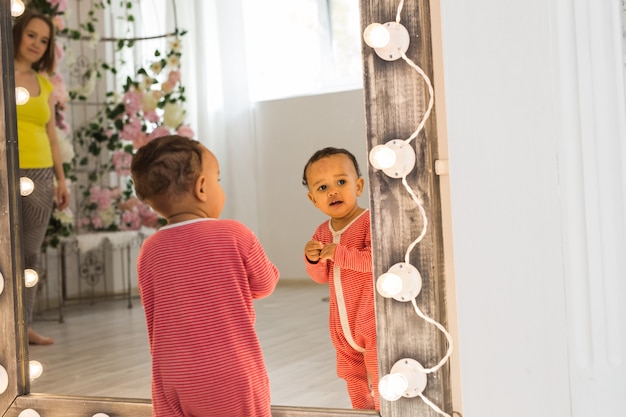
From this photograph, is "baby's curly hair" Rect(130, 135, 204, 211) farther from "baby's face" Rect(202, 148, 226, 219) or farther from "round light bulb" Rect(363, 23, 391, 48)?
"round light bulb" Rect(363, 23, 391, 48)

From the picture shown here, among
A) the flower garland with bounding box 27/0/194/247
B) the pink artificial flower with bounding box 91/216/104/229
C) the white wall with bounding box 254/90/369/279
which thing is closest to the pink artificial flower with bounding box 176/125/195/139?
the flower garland with bounding box 27/0/194/247

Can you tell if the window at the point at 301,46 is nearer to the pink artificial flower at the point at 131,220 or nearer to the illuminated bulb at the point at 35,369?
the pink artificial flower at the point at 131,220

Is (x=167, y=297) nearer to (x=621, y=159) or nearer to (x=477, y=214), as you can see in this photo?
(x=477, y=214)

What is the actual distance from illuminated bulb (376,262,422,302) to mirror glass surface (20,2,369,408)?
11 cm

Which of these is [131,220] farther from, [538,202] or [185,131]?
[538,202]

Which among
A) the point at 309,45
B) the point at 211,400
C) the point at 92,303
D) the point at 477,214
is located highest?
the point at 309,45

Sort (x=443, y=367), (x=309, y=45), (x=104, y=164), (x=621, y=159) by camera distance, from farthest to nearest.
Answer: (x=104, y=164) < (x=309, y=45) < (x=443, y=367) < (x=621, y=159)

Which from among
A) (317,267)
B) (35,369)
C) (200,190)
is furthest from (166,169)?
(35,369)

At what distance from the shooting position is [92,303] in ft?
4.49

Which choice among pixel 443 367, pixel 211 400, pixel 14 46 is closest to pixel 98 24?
pixel 14 46

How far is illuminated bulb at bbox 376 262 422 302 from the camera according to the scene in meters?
1.11

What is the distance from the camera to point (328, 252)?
1201 millimetres

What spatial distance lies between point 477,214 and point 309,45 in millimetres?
438

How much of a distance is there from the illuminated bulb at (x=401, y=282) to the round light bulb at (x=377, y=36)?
318 millimetres
